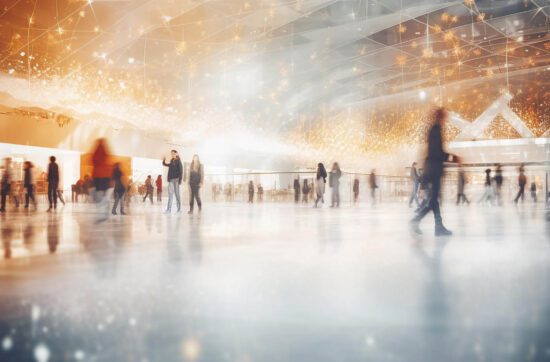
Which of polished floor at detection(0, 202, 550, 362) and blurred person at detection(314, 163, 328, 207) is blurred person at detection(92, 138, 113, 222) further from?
blurred person at detection(314, 163, 328, 207)

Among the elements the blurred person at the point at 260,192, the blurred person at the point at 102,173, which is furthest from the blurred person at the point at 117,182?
the blurred person at the point at 260,192

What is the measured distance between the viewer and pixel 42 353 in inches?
61.0

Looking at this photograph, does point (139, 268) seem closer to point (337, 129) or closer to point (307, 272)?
point (307, 272)

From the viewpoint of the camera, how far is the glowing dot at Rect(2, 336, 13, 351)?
159 cm

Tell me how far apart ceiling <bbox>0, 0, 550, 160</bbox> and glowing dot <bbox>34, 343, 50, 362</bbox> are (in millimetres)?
17546

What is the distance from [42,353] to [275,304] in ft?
3.40

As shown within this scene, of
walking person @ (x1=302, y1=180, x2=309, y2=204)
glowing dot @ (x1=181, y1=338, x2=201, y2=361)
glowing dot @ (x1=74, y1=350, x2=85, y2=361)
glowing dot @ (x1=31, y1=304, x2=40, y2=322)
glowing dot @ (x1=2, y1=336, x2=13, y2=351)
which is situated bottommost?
glowing dot @ (x1=181, y1=338, x2=201, y2=361)

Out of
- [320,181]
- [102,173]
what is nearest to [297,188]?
[320,181]

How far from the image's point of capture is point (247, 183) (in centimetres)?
2391

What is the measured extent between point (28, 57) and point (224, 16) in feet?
27.3

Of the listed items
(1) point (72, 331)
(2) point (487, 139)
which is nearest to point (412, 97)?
(2) point (487, 139)

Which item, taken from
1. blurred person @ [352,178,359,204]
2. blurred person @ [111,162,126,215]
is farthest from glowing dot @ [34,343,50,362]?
blurred person @ [352,178,359,204]

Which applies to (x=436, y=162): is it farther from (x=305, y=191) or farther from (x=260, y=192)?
(x=260, y=192)

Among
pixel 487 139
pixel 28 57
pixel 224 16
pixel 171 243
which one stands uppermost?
pixel 224 16
